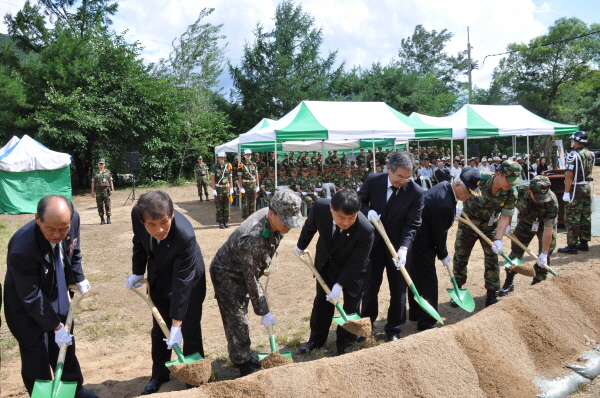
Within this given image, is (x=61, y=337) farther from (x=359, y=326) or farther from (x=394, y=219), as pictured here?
(x=394, y=219)

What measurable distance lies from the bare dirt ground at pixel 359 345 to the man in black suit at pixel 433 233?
47cm

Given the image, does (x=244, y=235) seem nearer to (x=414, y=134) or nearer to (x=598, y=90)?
(x=414, y=134)

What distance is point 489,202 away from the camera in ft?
16.1

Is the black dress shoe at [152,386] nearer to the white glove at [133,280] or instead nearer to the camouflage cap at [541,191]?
the white glove at [133,280]

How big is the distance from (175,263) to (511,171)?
3395 mm

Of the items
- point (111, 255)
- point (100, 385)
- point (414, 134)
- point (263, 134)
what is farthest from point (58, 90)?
point (100, 385)

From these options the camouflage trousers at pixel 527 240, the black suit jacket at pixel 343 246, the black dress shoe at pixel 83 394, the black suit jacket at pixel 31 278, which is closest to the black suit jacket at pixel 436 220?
the black suit jacket at pixel 343 246

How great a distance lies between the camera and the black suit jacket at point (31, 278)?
2812mm

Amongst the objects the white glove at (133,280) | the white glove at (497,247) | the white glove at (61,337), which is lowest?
the white glove at (61,337)

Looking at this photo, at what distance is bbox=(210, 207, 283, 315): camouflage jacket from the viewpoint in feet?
10.2

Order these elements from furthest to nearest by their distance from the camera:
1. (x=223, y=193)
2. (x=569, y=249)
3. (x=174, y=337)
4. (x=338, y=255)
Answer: (x=223, y=193)
(x=569, y=249)
(x=338, y=255)
(x=174, y=337)

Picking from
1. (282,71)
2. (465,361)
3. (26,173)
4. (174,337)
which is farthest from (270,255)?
(282,71)

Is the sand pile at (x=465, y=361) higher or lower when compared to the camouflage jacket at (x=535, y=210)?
lower

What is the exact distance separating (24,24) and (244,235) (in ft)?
84.7
